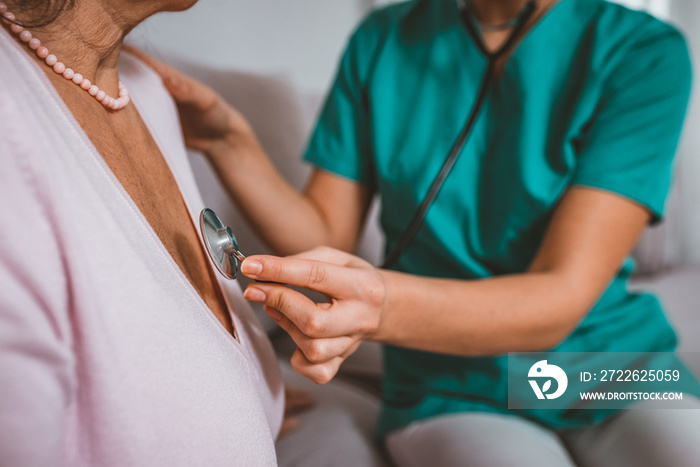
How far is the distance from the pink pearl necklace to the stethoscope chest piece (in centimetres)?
14

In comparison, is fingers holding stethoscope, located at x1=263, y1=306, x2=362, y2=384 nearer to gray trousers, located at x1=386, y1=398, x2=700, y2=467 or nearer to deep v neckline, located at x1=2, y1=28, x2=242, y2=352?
deep v neckline, located at x1=2, y1=28, x2=242, y2=352

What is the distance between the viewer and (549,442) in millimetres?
787

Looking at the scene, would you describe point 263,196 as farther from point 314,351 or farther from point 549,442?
point 549,442

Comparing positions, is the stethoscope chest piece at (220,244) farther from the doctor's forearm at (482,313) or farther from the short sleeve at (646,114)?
the short sleeve at (646,114)

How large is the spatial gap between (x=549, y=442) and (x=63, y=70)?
2.45ft

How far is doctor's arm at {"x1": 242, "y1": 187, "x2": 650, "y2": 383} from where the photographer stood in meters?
0.49

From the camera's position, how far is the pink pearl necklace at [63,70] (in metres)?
0.41

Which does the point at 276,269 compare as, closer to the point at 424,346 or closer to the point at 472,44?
the point at 424,346

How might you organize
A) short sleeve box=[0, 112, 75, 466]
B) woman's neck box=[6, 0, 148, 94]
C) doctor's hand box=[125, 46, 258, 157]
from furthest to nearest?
doctor's hand box=[125, 46, 258, 157]
woman's neck box=[6, 0, 148, 94]
short sleeve box=[0, 112, 75, 466]

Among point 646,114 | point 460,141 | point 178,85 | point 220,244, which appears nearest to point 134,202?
point 220,244

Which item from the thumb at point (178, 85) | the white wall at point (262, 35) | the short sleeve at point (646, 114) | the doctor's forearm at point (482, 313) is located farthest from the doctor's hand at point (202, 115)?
the short sleeve at point (646, 114)

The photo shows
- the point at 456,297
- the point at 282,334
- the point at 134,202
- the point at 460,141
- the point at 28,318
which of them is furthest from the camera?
the point at 282,334

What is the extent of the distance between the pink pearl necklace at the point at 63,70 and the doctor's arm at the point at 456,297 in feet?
0.71

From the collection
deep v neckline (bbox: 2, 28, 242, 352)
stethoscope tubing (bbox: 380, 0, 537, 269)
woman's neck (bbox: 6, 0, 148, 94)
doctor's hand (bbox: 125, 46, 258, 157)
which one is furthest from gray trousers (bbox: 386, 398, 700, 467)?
woman's neck (bbox: 6, 0, 148, 94)
